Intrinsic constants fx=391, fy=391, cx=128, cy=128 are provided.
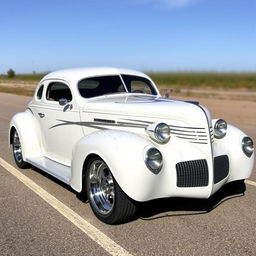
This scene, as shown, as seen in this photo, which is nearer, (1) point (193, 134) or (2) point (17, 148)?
(1) point (193, 134)

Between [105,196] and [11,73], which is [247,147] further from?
[11,73]

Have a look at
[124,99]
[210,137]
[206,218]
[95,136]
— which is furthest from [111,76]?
[206,218]

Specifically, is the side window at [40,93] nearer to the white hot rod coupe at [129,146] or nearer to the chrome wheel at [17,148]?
the white hot rod coupe at [129,146]

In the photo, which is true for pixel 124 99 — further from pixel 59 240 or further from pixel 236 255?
pixel 236 255

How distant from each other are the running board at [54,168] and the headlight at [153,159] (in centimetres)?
143

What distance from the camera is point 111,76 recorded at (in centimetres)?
614

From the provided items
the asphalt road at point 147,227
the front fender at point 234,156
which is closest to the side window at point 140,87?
the front fender at point 234,156

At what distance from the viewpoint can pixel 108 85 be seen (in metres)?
6.02

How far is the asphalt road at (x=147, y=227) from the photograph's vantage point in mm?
3801

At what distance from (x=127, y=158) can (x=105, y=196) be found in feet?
2.48

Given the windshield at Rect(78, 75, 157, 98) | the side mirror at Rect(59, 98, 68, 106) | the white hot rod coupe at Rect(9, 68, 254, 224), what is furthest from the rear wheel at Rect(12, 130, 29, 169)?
the windshield at Rect(78, 75, 157, 98)

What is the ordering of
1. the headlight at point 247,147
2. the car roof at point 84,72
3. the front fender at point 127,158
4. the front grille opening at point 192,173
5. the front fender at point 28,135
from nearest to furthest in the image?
the front fender at point 127,158 → the front grille opening at point 192,173 → the headlight at point 247,147 → the car roof at point 84,72 → the front fender at point 28,135

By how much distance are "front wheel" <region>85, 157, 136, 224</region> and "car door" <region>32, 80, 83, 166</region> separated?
0.95m

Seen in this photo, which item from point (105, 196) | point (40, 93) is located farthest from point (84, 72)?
point (105, 196)
